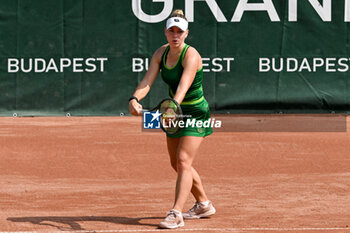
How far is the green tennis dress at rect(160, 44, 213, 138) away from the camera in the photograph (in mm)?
5719

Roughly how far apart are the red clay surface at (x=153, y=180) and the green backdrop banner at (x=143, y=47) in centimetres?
155

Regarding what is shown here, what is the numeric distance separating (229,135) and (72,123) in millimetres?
3262

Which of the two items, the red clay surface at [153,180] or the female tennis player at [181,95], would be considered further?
the red clay surface at [153,180]

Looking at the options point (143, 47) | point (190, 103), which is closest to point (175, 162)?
point (190, 103)

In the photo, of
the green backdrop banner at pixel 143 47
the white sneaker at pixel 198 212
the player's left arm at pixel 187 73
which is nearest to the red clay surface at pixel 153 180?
the white sneaker at pixel 198 212

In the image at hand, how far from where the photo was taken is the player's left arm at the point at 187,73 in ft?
18.0

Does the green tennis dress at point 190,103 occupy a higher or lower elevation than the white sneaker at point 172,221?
higher

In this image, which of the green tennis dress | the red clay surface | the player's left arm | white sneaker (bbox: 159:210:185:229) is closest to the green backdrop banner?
the red clay surface

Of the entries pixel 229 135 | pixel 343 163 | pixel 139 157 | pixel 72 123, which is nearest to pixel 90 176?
pixel 139 157

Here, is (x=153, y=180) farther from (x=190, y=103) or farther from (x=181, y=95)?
(x=181, y=95)

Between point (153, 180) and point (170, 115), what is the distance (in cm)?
275

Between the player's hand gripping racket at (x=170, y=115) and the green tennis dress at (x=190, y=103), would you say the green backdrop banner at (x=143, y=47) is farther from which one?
the player's hand gripping racket at (x=170, y=115)

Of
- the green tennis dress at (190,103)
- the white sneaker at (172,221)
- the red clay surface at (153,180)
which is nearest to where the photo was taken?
the white sneaker at (172,221)

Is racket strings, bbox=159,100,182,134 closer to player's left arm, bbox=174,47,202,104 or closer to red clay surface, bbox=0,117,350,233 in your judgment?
player's left arm, bbox=174,47,202,104
